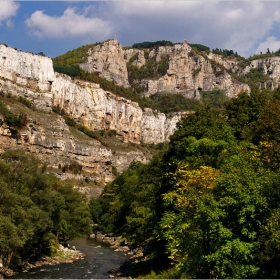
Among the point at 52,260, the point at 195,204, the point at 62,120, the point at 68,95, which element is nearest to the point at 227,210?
the point at 195,204

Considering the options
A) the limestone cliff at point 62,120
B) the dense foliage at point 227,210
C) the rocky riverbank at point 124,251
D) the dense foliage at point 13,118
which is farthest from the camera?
the limestone cliff at point 62,120

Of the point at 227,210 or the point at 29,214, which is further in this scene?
the point at 29,214

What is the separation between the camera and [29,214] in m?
40.3

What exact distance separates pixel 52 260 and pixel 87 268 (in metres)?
5.82

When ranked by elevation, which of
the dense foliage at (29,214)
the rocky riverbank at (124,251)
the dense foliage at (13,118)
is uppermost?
the dense foliage at (13,118)

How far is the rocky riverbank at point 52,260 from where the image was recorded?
3940cm

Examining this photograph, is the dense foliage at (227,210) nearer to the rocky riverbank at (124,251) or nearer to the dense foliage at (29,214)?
the rocky riverbank at (124,251)

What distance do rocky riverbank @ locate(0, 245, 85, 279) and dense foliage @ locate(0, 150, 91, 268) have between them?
70 centimetres

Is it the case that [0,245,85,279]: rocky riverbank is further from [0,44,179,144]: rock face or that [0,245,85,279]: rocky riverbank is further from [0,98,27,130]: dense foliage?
[0,44,179,144]: rock face

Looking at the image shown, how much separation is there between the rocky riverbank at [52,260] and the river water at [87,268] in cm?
80

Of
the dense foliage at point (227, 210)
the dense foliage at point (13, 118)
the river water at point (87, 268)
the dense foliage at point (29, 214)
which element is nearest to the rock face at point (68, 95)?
the dense foliage at point (13, 118)

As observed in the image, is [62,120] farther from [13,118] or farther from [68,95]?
[13,118]

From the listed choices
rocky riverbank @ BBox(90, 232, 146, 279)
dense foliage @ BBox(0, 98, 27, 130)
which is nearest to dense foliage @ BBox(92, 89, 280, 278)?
rocky riverbank @ BBox(90, 232, 146, 279)

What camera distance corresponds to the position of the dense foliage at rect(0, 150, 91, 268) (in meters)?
37.8
